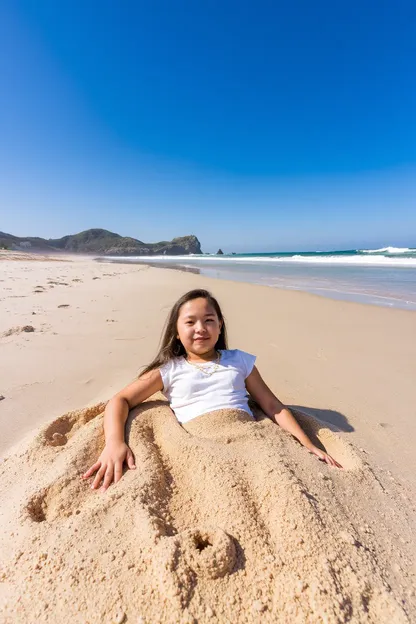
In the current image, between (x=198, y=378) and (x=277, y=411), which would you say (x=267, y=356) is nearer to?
(x=277, y=411)

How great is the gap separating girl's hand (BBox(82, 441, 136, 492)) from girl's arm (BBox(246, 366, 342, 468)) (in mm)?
960

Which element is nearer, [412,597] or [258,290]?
[412,597]

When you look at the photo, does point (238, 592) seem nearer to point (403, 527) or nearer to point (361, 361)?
point (403, 527)

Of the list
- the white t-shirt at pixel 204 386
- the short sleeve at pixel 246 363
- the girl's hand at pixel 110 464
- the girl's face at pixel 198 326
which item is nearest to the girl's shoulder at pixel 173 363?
the white t-shirt at pixel 204 386

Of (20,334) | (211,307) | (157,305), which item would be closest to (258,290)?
(157,305)

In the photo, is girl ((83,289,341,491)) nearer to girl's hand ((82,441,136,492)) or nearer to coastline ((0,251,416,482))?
girl's hand ((82,441,136,492))

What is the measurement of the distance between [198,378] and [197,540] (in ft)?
3.49

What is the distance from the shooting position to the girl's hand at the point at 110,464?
1.47 meters

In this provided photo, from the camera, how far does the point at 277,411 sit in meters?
2.12

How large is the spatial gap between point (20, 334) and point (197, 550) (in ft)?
13.0

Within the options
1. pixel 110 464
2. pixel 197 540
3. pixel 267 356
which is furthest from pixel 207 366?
pixel 267 356

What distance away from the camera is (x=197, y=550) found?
1.09 m

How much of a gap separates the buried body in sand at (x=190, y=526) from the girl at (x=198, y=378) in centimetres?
3

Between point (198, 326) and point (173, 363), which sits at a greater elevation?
point (198, 326)
